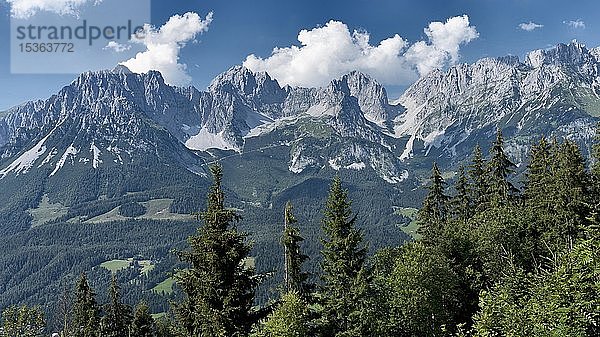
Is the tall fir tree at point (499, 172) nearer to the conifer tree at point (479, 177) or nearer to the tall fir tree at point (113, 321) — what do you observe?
the conifer tree at point (479, 177)

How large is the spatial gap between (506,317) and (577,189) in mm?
32026

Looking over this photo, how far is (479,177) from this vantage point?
222ft

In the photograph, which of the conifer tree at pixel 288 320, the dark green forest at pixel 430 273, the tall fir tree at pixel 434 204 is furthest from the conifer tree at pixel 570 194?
the conifer tree at pixel 288 320

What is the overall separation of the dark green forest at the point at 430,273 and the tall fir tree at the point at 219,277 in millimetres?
65

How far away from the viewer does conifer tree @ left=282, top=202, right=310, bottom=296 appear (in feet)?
129

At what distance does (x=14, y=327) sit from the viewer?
74.9 metres

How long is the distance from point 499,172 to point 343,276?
33106 millimetres

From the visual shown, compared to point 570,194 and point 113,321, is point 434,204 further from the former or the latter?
point 113,321

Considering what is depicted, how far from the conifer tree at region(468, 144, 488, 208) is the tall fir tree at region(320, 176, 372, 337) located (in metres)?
31.7

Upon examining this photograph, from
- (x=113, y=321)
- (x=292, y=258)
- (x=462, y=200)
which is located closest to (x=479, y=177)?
(x=462, y=200)

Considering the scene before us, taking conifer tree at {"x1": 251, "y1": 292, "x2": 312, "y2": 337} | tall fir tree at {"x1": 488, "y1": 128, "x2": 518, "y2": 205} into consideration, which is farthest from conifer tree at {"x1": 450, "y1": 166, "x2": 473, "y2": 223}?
conifer tree at {"x1": 251, "y1": 292, "x2": 312, "y2": 337}

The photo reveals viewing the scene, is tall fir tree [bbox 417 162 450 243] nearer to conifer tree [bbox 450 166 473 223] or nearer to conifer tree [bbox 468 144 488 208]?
conifer tree [bbox 450 166 473 223]

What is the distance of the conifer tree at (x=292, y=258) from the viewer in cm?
3919

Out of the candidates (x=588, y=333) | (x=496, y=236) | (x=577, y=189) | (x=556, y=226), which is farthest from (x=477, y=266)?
(x=588, y=333)
